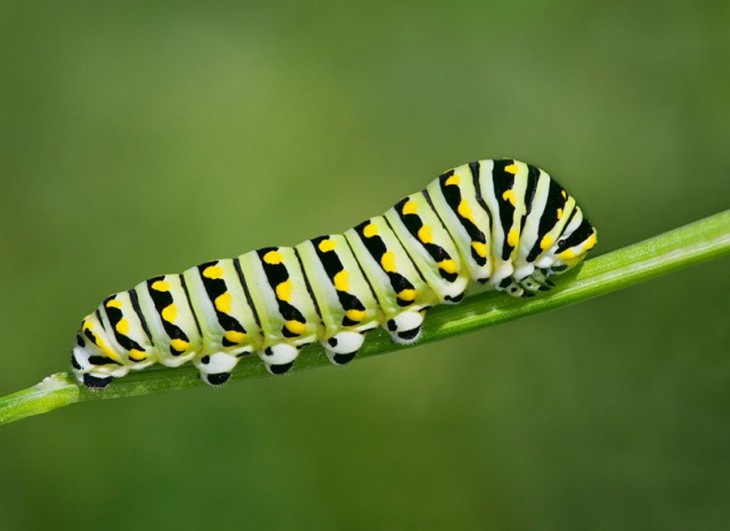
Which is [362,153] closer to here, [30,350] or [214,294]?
[30,350]

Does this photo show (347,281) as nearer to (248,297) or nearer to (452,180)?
(248,297)

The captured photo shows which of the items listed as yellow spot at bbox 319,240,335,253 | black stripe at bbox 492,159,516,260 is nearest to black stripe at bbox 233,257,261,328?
yellow spot at bbox 319,240,335,253

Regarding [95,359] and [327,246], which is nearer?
[95,359]

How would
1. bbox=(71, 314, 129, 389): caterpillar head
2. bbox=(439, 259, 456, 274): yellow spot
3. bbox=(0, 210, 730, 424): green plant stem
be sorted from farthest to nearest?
bbox=(439, 259, 456, 274): yellow spot
bbox=(71, 314, 129, 389): caterpillar head
bbox=(0, 210, 730, 424): green plant stem

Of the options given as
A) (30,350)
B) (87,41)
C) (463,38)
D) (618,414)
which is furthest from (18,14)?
(618,414)

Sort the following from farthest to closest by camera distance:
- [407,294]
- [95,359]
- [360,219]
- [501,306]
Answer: [360,219] < [407,294] < [95,359] < [501,306]

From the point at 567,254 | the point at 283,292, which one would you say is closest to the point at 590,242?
the point at 567,254

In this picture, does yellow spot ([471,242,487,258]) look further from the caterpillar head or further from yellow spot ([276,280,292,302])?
the caterpillar head

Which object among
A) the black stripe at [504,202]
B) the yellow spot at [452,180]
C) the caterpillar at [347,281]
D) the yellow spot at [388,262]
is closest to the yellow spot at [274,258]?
the caterpillar at [347,281]
